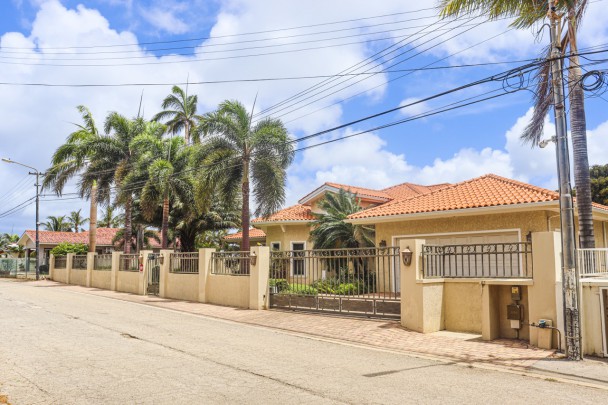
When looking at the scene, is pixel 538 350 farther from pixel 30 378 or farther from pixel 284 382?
pixel 30 378

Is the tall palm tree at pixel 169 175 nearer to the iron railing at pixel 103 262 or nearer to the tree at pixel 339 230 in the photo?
the iron railing at pixel 103 262

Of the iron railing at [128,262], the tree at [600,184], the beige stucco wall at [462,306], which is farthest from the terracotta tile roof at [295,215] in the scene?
the tree at [600,184]

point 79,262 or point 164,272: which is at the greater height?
point 79,262

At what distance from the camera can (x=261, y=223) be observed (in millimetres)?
27875

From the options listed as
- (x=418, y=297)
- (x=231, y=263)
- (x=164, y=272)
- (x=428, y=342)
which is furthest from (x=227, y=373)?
(x=164, y=272)

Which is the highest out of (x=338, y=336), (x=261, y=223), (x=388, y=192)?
(x=388, y=192)

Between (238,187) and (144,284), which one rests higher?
(238,187)

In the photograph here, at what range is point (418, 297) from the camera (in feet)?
40.1

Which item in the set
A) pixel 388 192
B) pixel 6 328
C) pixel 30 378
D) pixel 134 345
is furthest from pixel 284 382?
pixel 388 192

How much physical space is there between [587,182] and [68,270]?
3053 centimetres

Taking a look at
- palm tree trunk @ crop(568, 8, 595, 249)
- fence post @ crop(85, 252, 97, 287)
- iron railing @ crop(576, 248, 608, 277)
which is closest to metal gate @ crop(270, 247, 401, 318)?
iron railing @ crop(576, 248, 608, 277)

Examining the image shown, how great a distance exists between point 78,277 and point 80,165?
738cm

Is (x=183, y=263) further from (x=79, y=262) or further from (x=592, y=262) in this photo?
(x=592, y=262)

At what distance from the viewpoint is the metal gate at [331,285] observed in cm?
1399
